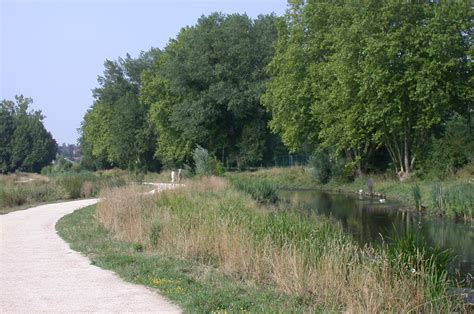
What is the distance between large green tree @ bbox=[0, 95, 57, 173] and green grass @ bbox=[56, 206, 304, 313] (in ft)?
308

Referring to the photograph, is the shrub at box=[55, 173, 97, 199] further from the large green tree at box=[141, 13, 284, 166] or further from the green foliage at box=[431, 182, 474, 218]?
the large green tree at box=[141, 13, 284, 166]

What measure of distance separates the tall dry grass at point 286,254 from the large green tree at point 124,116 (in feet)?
193

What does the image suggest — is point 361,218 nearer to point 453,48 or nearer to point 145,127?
point 453,48

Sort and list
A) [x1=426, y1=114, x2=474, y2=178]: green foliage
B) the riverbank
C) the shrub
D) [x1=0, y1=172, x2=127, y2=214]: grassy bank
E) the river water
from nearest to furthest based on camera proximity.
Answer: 1. the river water
2. the riverbank
3. [x1=0, y1=172, x2=127, y2=214]: grassy bank
4. the shrub
5. [x1=426, y1=114, x2=474, y2=178]: green foliage

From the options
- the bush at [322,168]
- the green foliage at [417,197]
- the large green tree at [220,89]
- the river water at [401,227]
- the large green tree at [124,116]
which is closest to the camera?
the river water at [401,227]

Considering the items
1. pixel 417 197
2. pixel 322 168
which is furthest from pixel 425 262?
pixel 322 168

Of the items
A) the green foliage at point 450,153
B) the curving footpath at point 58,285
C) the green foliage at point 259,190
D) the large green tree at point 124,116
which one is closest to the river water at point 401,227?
the green foliage at point 259,190

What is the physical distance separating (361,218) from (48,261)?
1677cm

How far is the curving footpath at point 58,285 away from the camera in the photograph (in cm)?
873

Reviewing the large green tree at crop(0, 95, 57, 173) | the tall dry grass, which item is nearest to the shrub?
the tall dry grass

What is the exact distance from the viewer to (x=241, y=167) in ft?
208

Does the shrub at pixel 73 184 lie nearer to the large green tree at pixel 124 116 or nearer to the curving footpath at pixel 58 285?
the curving footpath at pixel 58 285

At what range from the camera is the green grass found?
8742 mm

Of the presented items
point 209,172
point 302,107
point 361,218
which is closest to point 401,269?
Result: point 361,218
